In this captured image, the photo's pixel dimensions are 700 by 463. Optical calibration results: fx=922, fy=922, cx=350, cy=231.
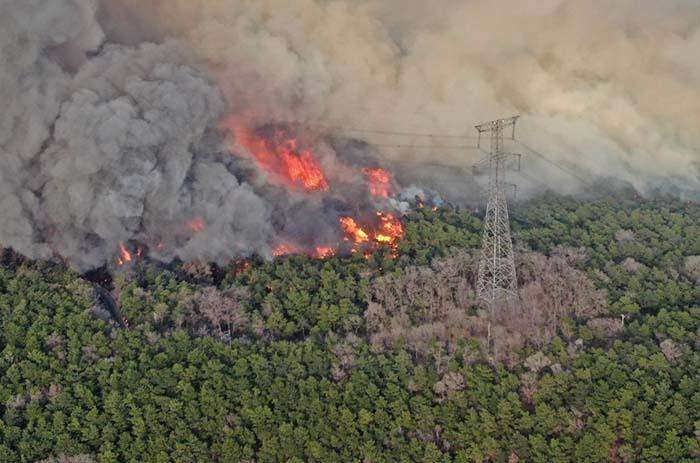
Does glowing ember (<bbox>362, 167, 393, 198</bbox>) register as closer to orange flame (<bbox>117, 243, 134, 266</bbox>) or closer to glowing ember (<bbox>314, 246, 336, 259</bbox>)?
glowing ember (<bbox>314, 246, 336, 259</bbox>)

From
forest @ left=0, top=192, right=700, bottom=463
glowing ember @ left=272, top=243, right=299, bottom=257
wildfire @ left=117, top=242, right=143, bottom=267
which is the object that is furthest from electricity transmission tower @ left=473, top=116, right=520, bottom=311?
wildfire @ left=117, top=242, right=143, bottom=267

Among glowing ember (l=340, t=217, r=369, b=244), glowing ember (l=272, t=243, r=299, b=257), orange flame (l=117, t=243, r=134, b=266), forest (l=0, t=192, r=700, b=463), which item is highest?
glowing ember (l=340, t=217, r=369, b=244)

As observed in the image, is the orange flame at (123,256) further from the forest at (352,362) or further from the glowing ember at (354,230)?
the glowing ember at (354,230)

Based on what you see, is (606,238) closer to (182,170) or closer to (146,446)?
(182,170)

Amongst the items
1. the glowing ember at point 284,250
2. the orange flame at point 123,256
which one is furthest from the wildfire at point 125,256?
the glowing ember at point 284,250

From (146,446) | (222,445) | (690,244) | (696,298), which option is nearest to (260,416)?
(222,445)
